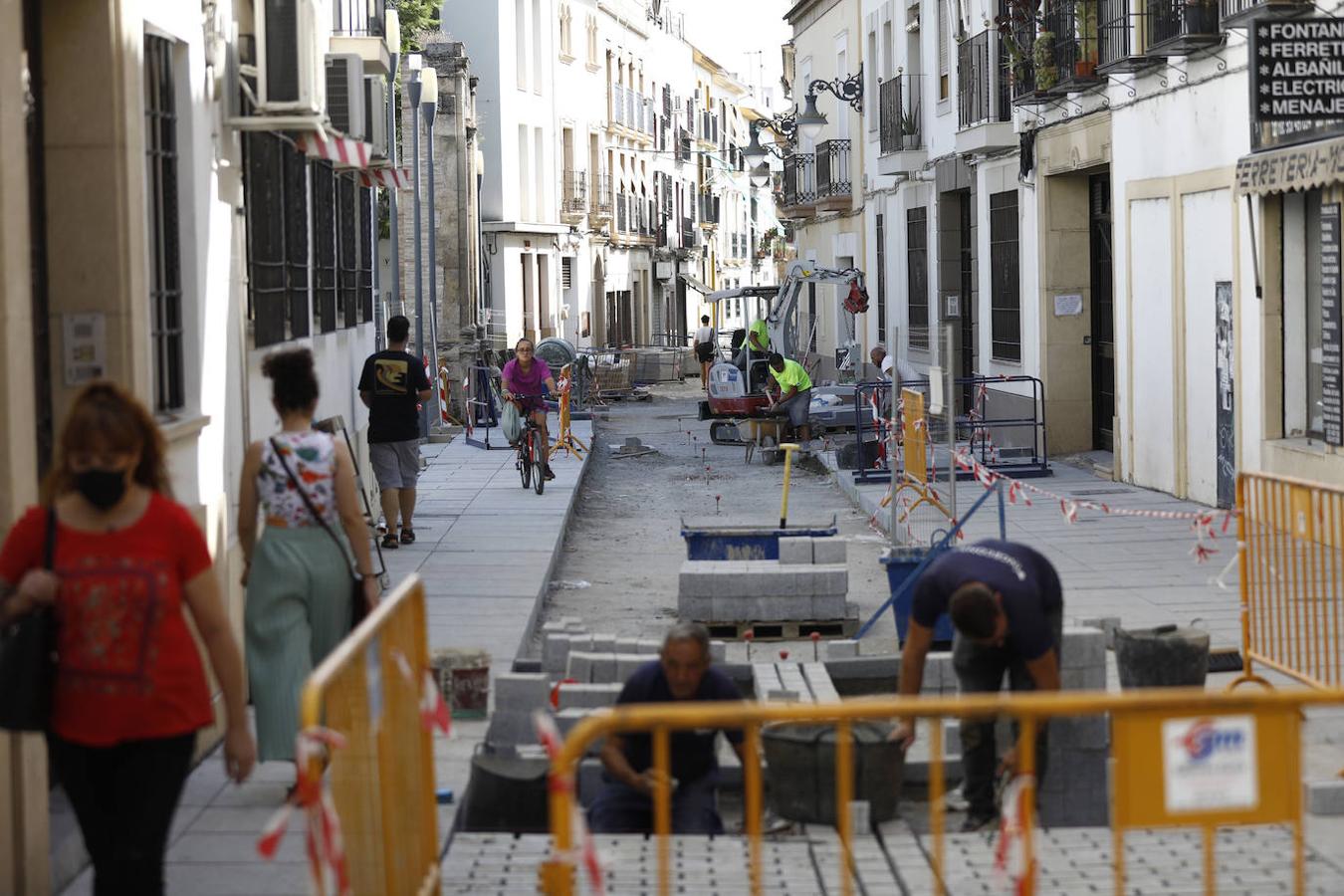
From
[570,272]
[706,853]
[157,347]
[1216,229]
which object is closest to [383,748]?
[706,853]

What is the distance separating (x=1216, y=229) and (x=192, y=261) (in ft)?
36.3

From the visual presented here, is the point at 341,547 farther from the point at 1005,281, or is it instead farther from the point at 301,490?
the point at 1005,281

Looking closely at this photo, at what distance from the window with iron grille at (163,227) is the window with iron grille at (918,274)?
23.7 m

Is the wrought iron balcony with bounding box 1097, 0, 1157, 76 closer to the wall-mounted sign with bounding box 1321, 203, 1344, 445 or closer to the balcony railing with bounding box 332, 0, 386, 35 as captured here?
the wall-mounted sign with bounding box 1321, 203, 1344, 445

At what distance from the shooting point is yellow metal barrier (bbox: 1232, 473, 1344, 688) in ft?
28.4

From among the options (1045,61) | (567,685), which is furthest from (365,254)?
(567,685)

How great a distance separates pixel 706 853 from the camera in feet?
21.8

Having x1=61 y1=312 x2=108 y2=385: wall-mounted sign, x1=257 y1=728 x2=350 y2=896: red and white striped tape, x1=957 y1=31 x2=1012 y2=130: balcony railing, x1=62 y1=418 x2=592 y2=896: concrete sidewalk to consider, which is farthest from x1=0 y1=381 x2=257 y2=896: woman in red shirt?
x1=957 y1=31 x2=1012 y2=130: balcony railing

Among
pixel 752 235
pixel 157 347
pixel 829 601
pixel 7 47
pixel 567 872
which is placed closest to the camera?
pixel 567 872

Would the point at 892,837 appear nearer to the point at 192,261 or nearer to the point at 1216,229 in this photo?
the point at 192,261

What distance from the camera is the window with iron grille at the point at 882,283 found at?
3591cm

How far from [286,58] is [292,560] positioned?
3848 millimetres

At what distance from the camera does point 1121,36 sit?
19.5 meters

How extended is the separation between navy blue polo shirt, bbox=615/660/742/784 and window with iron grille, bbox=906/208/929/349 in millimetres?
25055
